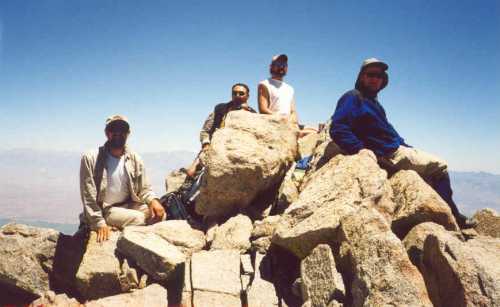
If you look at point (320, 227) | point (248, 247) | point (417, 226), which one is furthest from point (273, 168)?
point (417, 226)

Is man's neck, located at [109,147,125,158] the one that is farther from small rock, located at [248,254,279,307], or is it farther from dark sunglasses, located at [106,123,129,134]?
small rock, located at [248,254,279,307]

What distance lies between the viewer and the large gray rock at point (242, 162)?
30.3 ft

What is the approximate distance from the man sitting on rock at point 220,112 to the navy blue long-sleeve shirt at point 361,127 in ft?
14.9

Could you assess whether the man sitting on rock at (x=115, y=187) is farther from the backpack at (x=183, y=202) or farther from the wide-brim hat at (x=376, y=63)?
the wide-brim hat at (x=376, y=63)

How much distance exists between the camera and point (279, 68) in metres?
12.0

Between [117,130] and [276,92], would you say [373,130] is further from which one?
[117,130]

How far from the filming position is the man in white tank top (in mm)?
11844

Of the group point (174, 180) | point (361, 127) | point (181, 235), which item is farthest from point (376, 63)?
point (174, 180)

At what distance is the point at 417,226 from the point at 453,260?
5.65 feet

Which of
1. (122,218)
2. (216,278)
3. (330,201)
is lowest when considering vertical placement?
(216,278)

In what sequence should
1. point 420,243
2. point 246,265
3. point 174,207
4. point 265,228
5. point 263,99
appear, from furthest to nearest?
point 263,99, point 174,207, point 265,228, point 246,265, point 420,243

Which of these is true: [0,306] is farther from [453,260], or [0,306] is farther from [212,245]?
[453,260]

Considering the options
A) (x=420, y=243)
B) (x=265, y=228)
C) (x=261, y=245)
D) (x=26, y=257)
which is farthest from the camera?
(x=265, y=228)

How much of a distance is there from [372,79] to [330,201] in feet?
12.8
